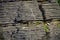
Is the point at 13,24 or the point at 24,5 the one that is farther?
the point at 24,5

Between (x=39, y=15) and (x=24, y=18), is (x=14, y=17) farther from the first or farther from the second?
(x=39, y=15)

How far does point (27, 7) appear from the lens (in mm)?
2219

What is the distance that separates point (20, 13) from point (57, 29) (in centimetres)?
46

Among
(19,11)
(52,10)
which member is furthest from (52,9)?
(19,11)

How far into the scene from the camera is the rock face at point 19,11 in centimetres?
213

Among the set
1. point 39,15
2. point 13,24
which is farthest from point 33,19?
point 13,24

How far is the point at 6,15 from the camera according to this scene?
2158 millimetres

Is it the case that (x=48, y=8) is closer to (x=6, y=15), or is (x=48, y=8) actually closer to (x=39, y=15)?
(x=39, y=15)

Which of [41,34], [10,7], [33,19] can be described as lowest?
[41,34]

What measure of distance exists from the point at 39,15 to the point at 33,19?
0.32 ft

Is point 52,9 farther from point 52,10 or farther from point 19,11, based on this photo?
point 19,11

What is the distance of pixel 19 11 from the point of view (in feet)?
7.15

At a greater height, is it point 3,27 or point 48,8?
point 48,8

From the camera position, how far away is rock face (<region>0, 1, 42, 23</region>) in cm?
213
